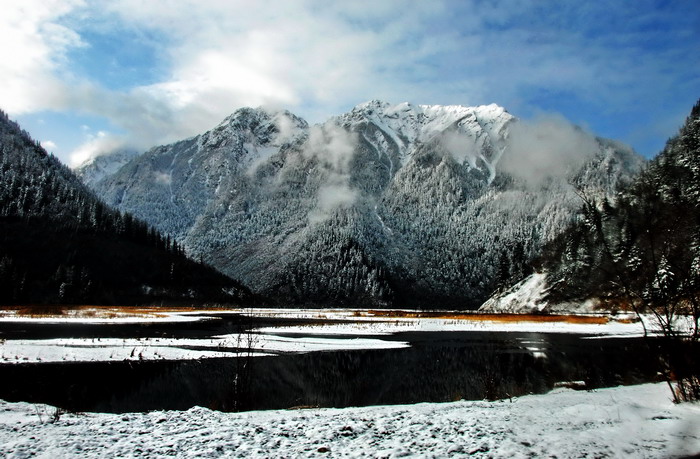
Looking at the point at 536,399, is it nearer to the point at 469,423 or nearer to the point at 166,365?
the point at 469,423

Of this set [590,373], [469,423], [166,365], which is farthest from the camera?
[166,365]

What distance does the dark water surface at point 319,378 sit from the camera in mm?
20016

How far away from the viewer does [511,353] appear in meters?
37.8

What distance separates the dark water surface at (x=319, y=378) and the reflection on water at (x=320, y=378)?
47 millimetres

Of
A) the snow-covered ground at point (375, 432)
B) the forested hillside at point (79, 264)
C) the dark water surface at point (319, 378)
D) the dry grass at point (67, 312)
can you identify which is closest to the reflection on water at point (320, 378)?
the dark water surface at point (319, 378)

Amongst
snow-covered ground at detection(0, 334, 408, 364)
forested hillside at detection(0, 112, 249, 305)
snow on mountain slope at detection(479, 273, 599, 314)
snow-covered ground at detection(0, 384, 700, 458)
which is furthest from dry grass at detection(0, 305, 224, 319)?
snow on mountain slope at detection(479, 273, 599, 314)

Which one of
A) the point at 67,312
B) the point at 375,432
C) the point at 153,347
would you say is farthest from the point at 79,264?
the point at 375,432

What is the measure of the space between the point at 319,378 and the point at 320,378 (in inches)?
2.4

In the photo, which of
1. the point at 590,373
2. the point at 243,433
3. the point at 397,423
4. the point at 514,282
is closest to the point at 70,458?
the point at 243,433

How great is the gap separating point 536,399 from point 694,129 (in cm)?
12061

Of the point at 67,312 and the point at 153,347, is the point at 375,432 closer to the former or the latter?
the point at 153,347

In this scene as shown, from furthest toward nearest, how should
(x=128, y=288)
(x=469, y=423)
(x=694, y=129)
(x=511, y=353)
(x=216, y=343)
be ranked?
(x=128, y=288) < (x=694, y=129) < (x=216, y=343) < (x=511, y=353) < (x=469, y=423)

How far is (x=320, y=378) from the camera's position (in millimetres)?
26844

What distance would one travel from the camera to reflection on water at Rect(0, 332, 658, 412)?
2005cm
